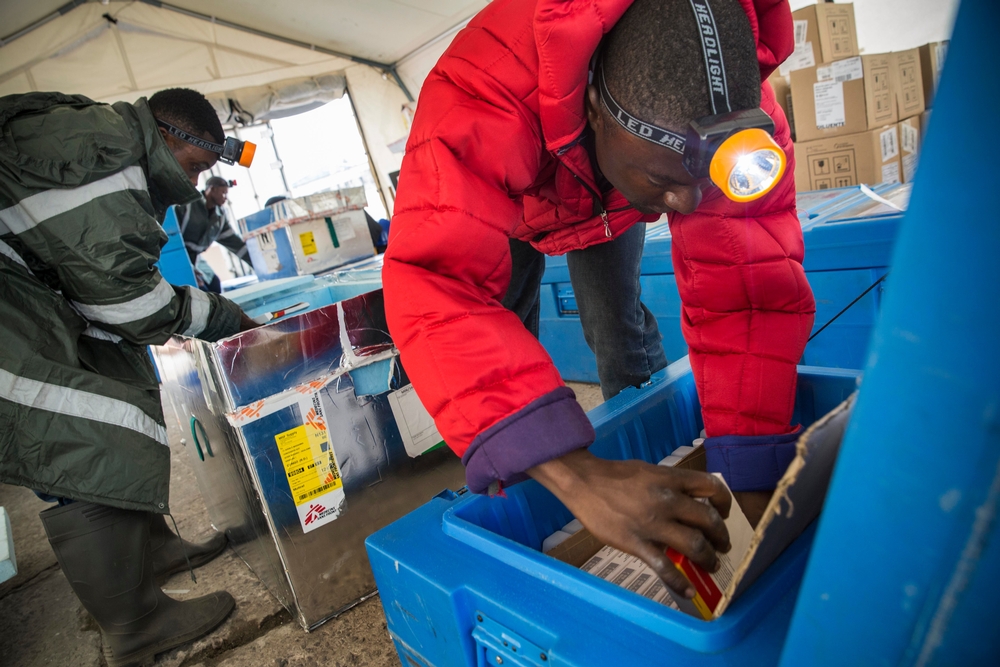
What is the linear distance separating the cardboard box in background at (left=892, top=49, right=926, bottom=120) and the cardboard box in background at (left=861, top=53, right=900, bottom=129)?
0.05 m

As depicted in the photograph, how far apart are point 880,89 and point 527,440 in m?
2.72

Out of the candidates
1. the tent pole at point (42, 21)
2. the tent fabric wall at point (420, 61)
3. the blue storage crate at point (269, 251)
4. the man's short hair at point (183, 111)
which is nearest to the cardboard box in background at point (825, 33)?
the man's short hair at point (183, 111)

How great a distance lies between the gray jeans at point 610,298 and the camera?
4.05ft

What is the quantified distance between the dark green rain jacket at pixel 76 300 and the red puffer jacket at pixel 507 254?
0.78 m

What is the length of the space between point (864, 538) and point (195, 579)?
5.28ft

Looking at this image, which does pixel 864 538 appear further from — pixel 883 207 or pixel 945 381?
pixel 883 207

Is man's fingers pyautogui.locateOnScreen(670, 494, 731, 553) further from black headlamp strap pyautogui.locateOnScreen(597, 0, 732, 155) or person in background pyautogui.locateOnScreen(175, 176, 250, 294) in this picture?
person in background pyautogui.locateOnScreen(175, 176, 250, 294)

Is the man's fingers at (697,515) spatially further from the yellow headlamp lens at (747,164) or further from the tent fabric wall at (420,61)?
the tent fabric wall at (420,61)

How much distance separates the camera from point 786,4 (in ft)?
2.20

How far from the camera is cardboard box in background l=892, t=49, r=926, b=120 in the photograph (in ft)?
8.48

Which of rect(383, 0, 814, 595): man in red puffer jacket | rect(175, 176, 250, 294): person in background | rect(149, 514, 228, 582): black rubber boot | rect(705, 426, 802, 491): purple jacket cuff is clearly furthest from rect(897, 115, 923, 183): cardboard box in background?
rect(175, 176, 250, 294): person in background

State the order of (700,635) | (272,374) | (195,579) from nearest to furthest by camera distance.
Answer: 1. (700,635)
2. (272,374)
3. (195,579)

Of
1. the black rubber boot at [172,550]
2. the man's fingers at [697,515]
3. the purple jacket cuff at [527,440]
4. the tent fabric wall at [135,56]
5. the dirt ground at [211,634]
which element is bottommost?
the dirt ground at [211,634]

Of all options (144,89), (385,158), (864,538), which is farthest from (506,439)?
(385,158)
